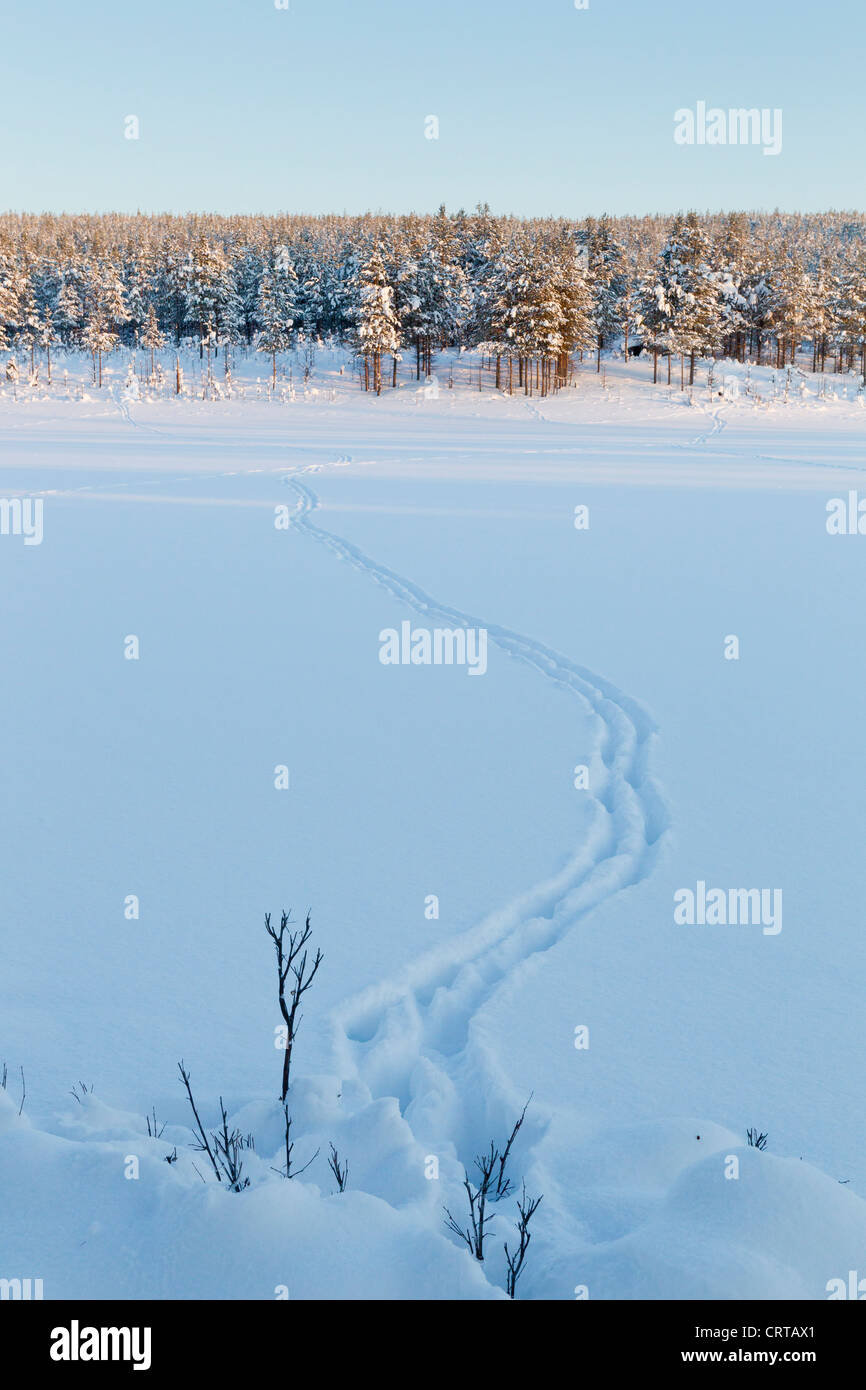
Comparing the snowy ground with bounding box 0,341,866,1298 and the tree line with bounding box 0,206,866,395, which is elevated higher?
the tree line with bounding box 0,206,866,395

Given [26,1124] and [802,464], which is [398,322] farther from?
[26,1124]

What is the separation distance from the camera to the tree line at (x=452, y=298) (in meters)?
50.8

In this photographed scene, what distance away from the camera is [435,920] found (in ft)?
16.2

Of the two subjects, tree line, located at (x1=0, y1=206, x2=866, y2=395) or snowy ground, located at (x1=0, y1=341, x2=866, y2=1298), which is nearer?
snowy ground, located at (x1=0, y1=341, x2=866, y2=1298)

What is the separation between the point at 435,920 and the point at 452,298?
57.9 meters

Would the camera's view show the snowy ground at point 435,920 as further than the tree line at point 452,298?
No

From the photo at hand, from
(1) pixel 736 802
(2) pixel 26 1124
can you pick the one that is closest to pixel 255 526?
(1) pixel 736 802

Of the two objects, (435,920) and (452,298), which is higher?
(452,298)

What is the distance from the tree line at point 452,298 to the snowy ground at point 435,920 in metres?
41.4

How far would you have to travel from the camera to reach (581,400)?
4841 centimetres

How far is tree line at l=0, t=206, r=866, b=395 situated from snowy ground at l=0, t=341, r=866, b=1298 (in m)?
41.4

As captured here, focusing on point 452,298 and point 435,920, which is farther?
point 452,298

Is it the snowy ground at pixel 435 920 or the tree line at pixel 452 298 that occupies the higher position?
the tree line at pixel 452 298

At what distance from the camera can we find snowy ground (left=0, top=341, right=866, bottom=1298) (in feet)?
8.75
